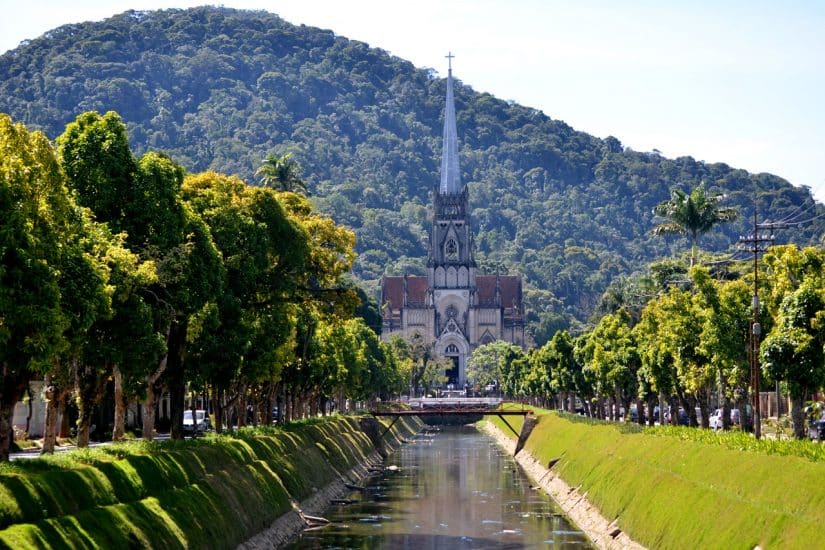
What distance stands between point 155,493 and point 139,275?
24.5ft

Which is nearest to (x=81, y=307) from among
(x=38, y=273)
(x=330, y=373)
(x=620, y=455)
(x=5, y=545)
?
(x=38, y=273)

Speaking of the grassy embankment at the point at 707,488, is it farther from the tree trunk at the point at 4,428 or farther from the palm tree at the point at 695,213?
the palm tree at the point at 695,213

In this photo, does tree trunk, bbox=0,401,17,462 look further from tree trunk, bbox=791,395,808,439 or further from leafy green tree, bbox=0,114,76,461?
tree trunk, bbox=791,395,808,439

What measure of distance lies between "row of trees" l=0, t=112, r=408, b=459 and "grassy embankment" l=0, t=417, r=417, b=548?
2886mm

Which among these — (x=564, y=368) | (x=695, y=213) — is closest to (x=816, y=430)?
(x=695, y=213)

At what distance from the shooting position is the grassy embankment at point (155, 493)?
32469mm

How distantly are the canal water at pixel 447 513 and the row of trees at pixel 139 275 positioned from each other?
9.51 meters

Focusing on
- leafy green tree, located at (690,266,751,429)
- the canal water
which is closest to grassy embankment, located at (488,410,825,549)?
the canal water

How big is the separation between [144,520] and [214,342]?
21167mm

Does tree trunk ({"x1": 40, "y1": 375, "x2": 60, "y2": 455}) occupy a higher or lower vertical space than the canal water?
higher

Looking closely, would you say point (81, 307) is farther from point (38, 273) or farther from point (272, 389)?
point (272, 389)

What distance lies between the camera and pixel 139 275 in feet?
145

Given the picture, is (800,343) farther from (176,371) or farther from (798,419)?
(176,371)

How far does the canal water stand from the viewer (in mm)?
60000
